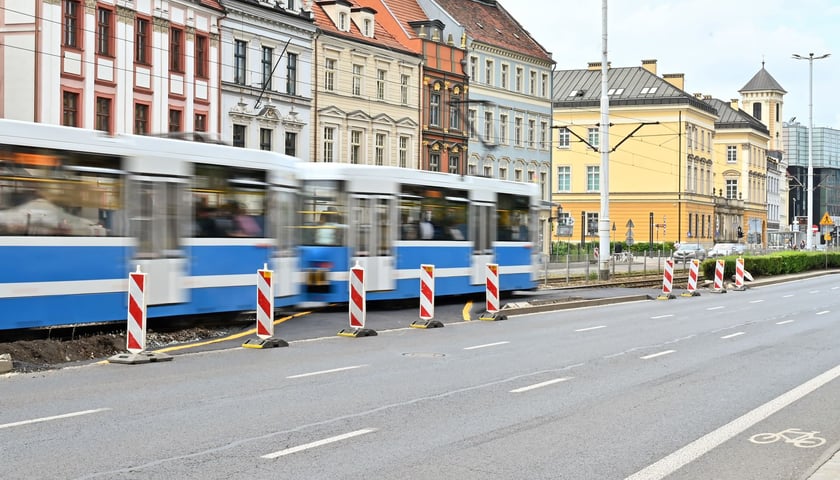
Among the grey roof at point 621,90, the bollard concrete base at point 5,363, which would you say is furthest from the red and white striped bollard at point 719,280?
the grey roof at point 621,90

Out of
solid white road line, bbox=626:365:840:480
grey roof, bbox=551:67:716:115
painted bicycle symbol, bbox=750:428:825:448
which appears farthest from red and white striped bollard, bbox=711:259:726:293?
grey roof, bbox=551:67:716:115

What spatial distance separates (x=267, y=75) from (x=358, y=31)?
9.00 meters

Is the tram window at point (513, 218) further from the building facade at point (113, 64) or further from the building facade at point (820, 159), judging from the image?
the building facade at point (820, 159)

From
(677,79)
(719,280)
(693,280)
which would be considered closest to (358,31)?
(719,280)

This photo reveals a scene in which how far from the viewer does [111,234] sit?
1775 centimetres

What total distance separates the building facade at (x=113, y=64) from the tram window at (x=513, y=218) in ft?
49.6

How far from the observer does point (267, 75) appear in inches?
1939

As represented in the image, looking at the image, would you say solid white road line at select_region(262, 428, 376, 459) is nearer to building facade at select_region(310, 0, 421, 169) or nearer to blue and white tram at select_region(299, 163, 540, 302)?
blue and white tram at select_region(299, 163, 540, 302)

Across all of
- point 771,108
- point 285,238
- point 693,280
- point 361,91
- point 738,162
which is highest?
point 771,108

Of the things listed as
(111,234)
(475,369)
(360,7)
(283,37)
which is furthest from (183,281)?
(360,7)

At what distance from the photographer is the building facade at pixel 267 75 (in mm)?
47188

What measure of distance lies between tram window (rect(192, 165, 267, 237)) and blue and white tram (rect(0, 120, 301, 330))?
0.06 feet

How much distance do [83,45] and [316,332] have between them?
22542mm

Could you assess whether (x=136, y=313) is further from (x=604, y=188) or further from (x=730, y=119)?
(x=730, y=119)
